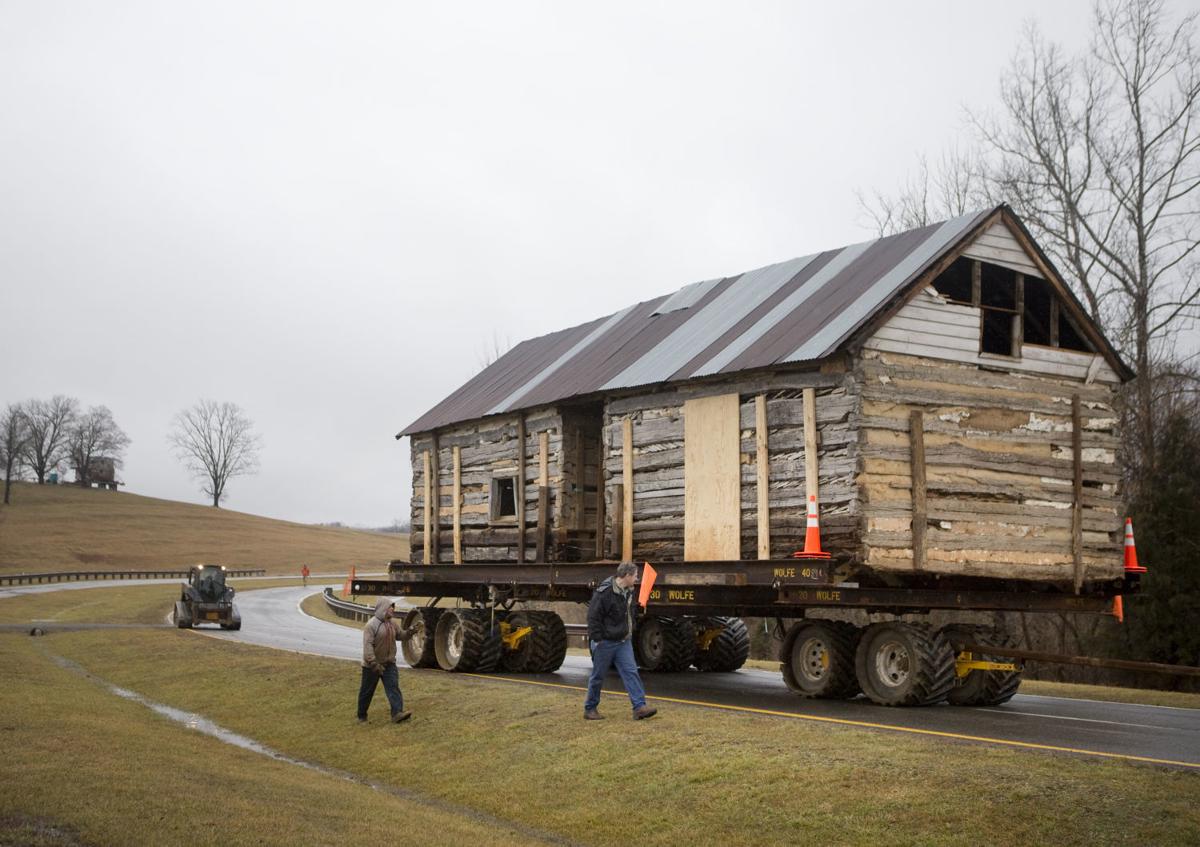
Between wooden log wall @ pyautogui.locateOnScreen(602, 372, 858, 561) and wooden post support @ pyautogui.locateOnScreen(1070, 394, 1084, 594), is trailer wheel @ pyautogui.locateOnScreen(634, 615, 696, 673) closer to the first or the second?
wooden log wall @ pyautogui.locateOnScreen(602, 372, 858, 561)

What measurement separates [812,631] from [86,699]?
1184cm

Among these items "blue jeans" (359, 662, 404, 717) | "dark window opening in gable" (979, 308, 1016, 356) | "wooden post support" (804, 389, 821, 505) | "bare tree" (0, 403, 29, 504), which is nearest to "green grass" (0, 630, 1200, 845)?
"blue jeans" (359, 662, 404, 717)

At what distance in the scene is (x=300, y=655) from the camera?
86.5 feet

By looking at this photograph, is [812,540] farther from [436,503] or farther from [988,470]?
[436,503]

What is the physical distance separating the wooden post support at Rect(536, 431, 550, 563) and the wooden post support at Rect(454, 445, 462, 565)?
342cm

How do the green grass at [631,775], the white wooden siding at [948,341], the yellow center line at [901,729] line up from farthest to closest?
the white wooden siding at [948,341]
the yellow center line at [901,729]
the green grass at [631,775]

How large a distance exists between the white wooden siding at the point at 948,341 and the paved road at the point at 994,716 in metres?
4.84

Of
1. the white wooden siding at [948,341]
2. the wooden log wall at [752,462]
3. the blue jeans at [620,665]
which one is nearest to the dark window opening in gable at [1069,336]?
the white wooden siding at [948,341]

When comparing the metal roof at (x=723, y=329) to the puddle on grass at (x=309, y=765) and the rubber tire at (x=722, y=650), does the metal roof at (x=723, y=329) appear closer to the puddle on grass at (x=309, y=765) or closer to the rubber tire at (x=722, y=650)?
the rubber tire at (x=722, y=650)

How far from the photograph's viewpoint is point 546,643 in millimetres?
22625

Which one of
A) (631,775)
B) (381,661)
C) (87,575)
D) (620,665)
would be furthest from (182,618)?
(87,575)

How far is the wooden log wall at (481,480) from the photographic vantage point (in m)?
22.8

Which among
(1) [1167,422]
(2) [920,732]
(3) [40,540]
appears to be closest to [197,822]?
(2) [920,732]

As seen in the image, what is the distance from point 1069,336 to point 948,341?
117 inches
